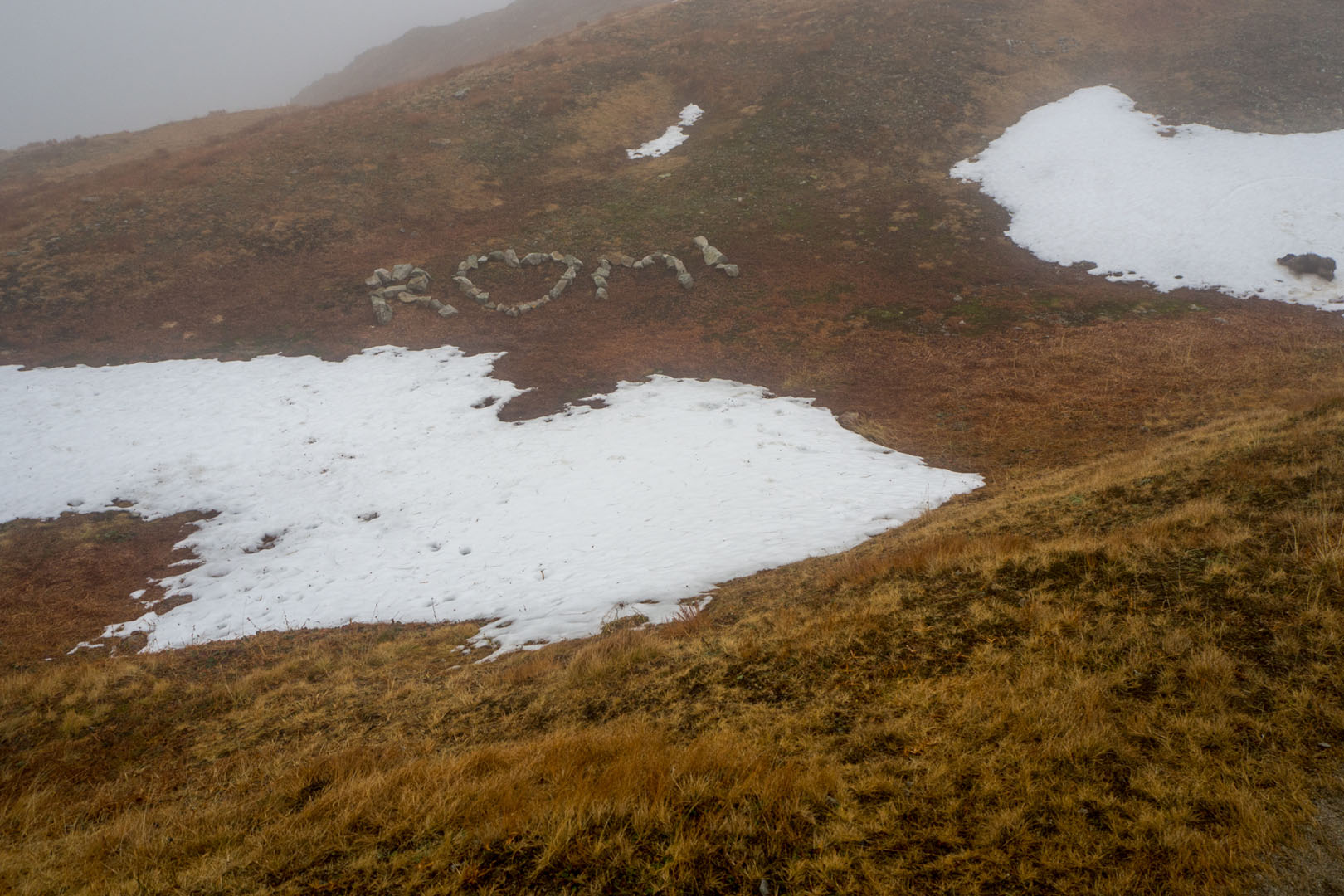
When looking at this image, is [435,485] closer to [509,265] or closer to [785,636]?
[785,636]

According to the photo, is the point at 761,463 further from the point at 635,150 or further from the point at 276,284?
the point at 635,150

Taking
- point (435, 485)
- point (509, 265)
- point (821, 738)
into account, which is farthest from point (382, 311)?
point (821, 738)

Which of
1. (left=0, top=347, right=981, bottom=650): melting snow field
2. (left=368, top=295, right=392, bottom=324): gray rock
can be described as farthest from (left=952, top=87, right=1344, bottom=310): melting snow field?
(left=368, top=295, right=392, bottom=324): gray rock

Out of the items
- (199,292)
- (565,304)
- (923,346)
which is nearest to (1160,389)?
(923,346)

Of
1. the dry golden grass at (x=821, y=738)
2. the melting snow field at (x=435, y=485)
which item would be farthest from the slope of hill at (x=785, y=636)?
the melting snow field at (x=435, y=485)

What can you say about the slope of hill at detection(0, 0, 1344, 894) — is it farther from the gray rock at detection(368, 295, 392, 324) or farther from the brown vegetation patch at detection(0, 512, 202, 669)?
the gray rock at detection(368, 295, 392, 324)
